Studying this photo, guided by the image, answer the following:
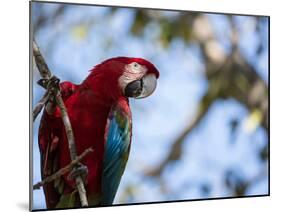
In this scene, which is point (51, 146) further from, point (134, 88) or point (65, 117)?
point (134, 88)

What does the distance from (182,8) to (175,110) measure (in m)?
0.58

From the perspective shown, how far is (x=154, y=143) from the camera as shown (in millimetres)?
3533

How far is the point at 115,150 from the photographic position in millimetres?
3418

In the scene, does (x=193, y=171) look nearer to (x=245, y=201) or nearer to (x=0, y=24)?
(x=245, y=201)

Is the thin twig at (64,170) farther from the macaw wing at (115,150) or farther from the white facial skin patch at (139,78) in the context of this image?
the white facial skin patch at (139,78)

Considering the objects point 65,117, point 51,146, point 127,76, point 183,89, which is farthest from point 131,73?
point 51,146

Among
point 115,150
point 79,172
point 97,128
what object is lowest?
point 79,172

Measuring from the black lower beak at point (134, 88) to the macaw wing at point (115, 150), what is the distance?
99mm

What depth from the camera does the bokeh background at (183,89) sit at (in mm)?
3346

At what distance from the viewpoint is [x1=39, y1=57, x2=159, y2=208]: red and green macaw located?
3.31m

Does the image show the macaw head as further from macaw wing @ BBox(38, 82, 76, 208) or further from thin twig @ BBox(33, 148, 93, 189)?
thin twig @ BBox(33, 148, 93, 189)

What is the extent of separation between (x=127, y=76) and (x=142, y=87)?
0.35 ft

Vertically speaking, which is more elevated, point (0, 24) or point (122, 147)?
point (0, 24)

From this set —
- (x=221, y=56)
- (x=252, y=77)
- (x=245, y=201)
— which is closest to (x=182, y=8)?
(x=221, y=56)
